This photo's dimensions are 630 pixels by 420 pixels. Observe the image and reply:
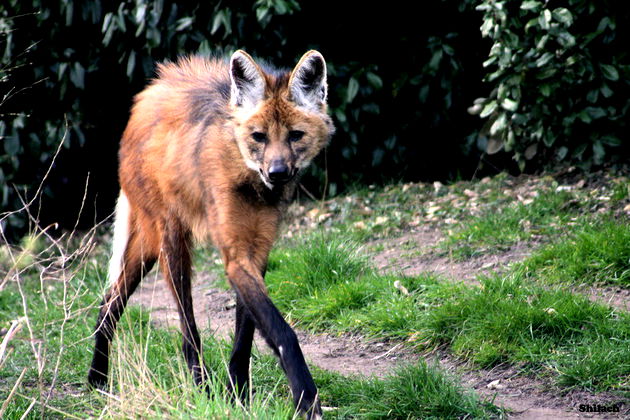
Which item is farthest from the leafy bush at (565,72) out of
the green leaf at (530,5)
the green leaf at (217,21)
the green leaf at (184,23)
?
the green leaf at (184,23)

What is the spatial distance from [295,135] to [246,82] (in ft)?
1.09

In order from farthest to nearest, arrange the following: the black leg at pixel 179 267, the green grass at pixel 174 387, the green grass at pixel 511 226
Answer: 1. the green grass at pixel 511 226
2. the black leg at pixel 179 267
3. the green grass at pixel 174 387

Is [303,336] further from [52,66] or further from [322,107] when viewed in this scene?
[52,66]

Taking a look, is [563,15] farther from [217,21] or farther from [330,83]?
[217,21]

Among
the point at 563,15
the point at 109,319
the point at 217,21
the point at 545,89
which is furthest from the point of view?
the point at 217,21

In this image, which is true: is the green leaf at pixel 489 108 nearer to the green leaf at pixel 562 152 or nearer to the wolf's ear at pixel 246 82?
the green leaf at pixel 562 152

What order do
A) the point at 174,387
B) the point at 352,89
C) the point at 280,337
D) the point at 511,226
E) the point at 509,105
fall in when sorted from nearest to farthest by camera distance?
A: the point at 174,387, the point at 280,337, the point at 511,226, the point at 509,105, the point at 352,89

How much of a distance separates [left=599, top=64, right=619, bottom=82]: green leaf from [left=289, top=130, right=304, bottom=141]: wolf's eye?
100 inches

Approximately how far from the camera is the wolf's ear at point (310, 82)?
3.35 meters

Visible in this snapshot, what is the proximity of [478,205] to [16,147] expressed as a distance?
3.60m

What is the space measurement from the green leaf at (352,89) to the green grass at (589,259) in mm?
2130

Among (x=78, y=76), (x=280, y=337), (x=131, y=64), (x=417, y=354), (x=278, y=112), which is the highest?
(x=278, y=112)

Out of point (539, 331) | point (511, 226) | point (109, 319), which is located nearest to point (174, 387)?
point (109, 319)

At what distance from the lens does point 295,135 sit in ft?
11.0
